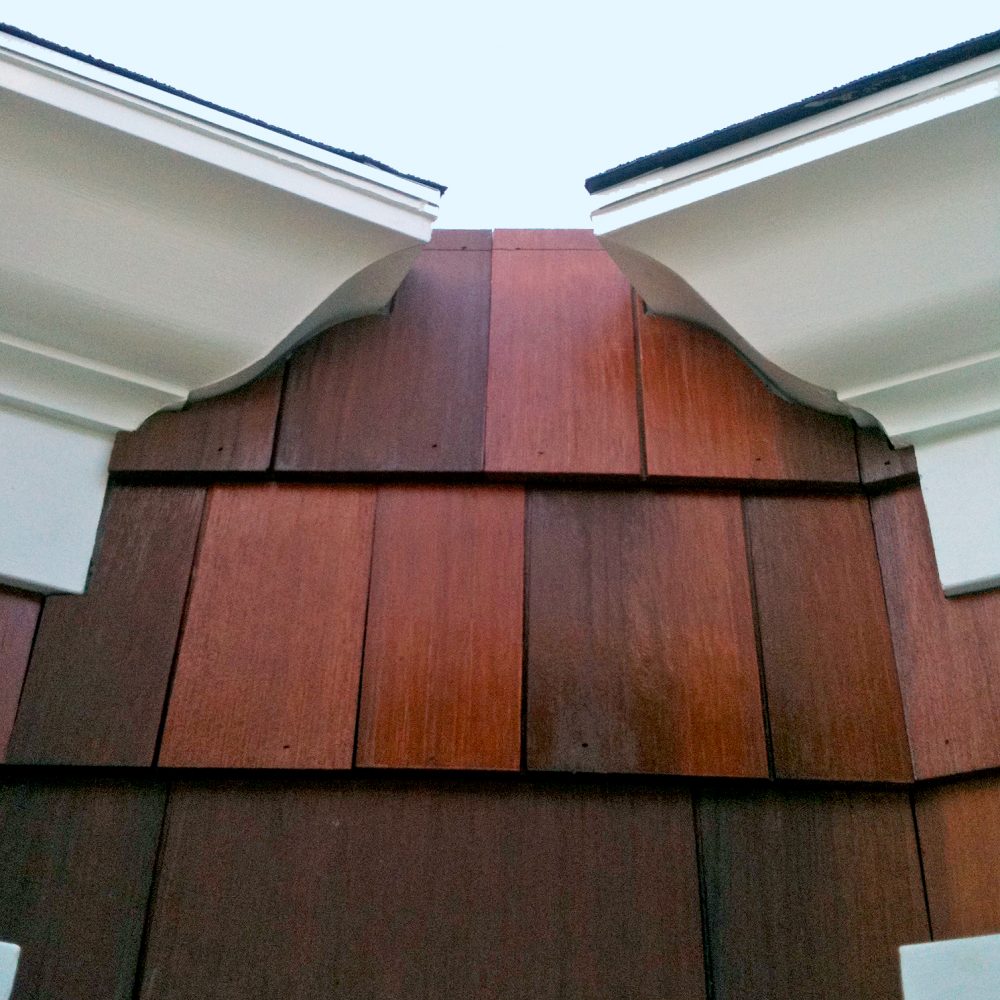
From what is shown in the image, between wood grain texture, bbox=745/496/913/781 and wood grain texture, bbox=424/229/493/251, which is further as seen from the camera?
wood grain texture, bbox=424/229/493/251

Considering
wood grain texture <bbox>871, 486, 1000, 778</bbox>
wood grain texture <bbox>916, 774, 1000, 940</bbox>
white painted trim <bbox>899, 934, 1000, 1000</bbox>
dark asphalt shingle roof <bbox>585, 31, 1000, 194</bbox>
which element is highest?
dark asphalt shingle roof <bbox>585, 31, 1000, 194</bbox>

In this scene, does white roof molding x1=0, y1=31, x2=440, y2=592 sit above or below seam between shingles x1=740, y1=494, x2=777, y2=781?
above

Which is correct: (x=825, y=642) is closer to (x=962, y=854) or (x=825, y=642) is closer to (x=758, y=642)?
(x=758, y=642)

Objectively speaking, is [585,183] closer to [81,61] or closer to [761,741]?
[81,61]

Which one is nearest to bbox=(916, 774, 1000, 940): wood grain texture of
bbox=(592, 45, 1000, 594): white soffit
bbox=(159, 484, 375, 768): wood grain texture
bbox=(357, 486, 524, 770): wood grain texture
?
bbox=(592, 45, 1000, 594): white soffit

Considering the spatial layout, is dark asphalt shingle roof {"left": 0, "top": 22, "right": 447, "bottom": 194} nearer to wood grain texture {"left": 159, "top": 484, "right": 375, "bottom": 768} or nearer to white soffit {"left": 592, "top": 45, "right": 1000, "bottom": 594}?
white soffit {"left": 592, "top": 45, "right": 1000, "bottom": 594}

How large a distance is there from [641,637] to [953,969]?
0.62 meters

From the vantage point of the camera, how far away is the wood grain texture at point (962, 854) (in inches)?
53.6

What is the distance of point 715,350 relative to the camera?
185 centimetres

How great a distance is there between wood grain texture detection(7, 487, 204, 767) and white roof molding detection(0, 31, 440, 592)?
5 centimetres

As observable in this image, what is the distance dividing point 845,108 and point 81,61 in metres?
1.21

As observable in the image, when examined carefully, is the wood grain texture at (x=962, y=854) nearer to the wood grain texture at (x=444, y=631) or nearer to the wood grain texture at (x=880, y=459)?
the wood grain texture at (x=880, y=459)

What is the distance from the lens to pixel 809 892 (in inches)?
55.6

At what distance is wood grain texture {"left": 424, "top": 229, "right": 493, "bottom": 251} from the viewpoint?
2018 millimetres
